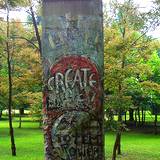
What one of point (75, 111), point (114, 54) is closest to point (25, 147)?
point (114, 54)

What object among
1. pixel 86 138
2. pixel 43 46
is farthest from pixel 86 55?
pixel 86 138

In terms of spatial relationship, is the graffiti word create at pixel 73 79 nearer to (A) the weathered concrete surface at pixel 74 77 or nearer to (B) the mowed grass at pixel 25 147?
(A) the weathered concrete surface at pixel 74 77

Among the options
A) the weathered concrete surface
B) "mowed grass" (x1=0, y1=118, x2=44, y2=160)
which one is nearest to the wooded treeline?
"mowed grass" (x1=0, y1=118, x2=44, y2=160)

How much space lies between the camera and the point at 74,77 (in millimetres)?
2875

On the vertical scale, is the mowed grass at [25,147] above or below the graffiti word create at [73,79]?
below

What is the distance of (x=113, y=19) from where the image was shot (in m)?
21.6

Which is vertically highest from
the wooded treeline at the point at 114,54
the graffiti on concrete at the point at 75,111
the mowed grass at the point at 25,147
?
the wooded treeline at the point at 114,54

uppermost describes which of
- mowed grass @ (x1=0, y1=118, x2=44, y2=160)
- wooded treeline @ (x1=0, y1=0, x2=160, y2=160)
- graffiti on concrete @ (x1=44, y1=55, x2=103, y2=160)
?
wooded treeline @ (x1=0, y1=0, x2=160, y2=160)

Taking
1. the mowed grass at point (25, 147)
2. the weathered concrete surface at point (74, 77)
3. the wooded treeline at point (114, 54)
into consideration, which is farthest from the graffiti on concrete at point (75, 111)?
the mowed grass at point (25, 147)

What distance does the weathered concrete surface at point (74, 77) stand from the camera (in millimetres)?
2854

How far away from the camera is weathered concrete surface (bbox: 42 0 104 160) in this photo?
2854 mm

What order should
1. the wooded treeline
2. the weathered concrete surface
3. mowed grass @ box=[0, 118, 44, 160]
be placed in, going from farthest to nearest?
1. mowed grass @ box=[0, 118, 44, 160]
2. the wooded treeline
3. the weathered concrete surface

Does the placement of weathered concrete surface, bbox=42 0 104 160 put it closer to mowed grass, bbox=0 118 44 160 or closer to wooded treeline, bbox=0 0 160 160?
wooded treeline, bbox=0 0 160 160

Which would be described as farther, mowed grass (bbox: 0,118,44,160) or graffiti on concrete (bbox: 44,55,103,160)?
mowed grass (bbox: 0,118,44,160)
